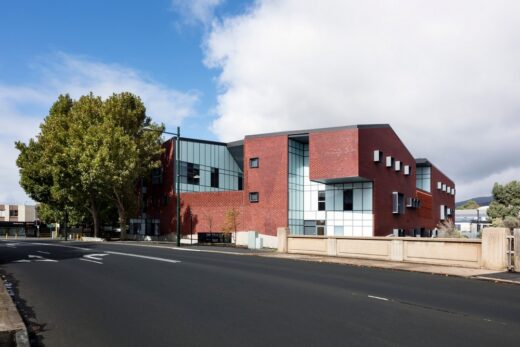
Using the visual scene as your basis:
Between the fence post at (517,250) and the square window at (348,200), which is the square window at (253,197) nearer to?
the square window at (348,200)

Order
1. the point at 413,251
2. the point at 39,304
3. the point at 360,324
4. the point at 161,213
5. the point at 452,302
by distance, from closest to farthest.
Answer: the point at 360,324 → the point at 39,304 → the point at 452,302 → the point at 413,251 → the point at 161,213

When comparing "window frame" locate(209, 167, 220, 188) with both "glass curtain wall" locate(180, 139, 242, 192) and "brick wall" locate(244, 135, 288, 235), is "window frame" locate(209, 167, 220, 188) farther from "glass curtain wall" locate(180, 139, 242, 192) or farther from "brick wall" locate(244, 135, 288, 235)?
"brick wall" locate(244, 135, 288, 235)

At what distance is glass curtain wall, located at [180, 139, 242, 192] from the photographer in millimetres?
58750

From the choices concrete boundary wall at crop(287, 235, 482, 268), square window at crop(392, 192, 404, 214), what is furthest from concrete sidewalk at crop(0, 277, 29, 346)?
square window at crop(392, 192, 404, 214)

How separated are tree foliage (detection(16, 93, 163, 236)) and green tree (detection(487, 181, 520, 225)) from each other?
54.4 m

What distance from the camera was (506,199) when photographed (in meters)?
76.0

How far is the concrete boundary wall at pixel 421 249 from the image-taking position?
59.9ft

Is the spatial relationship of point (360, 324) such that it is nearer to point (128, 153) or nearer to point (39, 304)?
point (39, 304)

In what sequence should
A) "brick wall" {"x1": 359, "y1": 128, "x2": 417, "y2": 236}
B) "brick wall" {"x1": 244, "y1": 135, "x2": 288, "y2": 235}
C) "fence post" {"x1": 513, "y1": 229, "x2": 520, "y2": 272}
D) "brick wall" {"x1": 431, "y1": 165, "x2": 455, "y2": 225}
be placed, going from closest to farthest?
"fence post" {"x1": 513, "y1": 229, "x2": 520, "y2": 272} < "brick wall" {"x1": 359, "y1": 128, "x2": 417, "y2": 236} < "brick wall" {"x1": 244, "y1": 135, "x2": 288, "y2": 235} < "brick wall" {"x1": 431, "y1": 165, "x2": 455, "y2": 225}

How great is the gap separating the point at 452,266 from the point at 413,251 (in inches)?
92.8

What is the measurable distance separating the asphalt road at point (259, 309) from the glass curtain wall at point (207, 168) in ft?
142

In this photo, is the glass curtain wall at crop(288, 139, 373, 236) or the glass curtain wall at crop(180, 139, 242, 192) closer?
the glass curtain wall at crop(288, 139, 373, 236)

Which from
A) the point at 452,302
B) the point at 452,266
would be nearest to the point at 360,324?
the point at 452,302

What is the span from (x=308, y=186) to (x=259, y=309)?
141 feet
